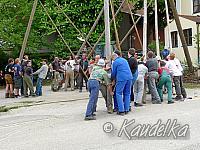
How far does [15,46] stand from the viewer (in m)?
27.8

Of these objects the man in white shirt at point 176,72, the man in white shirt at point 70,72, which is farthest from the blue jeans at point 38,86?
the man in white shirt at point 176,72

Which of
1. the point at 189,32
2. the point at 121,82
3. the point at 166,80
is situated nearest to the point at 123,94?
the point at 121,82

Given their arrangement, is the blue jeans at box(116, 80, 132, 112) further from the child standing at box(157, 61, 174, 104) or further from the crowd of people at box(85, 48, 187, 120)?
the child standing at box(157, 61, 174, 104)

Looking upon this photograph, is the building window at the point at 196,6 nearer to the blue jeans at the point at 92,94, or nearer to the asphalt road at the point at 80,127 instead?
the asphalt road at the point at 80,127

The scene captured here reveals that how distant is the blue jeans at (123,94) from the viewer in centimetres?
1202

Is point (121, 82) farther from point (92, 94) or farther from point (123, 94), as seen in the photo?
point (92, 94)

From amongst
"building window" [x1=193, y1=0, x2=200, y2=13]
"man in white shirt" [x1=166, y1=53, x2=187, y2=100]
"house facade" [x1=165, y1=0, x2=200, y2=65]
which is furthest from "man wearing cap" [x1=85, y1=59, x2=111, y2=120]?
"building window" [x1=193, y1=0, x2=200, y2=13]

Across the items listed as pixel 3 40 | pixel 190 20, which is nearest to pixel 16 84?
pixel 3 40

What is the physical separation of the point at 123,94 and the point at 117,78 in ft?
1.88

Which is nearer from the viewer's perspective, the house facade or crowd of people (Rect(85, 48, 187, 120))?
crowd of people (Rect(85, 48, 187, 120))

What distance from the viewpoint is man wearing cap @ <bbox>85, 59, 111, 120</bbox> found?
1153cm

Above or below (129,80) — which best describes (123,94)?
below

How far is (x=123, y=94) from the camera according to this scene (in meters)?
12.4

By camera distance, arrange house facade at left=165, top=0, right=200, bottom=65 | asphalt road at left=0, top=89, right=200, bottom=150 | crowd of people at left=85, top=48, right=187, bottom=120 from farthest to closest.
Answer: house facade at left=165, top=0, right=200, bottom=65, crowd of people at left=85, top=48, right=187, bottom=120, asphalt road at left=0, top=89, right=200, bottom=150
